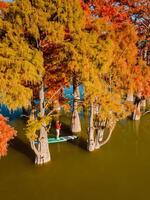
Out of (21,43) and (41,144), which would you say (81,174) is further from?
(21,43)

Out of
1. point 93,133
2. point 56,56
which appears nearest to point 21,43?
point 56,56

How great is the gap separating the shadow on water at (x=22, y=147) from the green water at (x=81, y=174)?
0.18m

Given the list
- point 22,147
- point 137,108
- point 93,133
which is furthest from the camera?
point 137,108

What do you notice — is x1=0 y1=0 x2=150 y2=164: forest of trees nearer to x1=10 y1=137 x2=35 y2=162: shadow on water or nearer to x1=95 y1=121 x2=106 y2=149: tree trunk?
x1=95 y1=121 x2=106 y2=149: tree trunk

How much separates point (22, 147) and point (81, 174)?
23.8 ft

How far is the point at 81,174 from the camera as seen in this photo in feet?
65.8

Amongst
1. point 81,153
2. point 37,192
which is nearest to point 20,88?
point 37,192

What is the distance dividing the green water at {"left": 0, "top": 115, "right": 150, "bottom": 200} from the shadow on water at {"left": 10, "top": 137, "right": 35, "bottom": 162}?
6.9 inches

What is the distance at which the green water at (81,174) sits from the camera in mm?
17703

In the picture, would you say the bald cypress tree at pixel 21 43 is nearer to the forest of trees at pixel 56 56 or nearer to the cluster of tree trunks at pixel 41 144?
the forest of trees at pixel 56 56

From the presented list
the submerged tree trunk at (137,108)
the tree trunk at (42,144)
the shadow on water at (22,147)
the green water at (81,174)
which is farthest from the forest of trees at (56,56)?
the submerged tree trunk at (137,108)

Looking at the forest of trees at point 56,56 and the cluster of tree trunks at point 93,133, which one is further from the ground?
the forest of trees at point 56,56

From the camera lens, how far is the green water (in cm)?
1770

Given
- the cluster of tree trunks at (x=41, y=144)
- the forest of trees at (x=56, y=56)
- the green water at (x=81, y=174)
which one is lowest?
the green water at (x=81, y=174)
